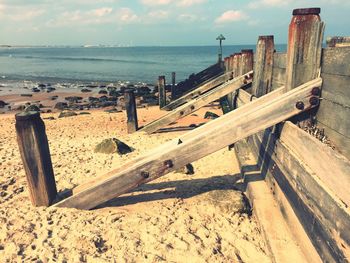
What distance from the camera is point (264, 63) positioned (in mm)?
5711

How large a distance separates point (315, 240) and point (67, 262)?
8.11ft

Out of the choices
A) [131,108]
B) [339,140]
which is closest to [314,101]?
[339,140]

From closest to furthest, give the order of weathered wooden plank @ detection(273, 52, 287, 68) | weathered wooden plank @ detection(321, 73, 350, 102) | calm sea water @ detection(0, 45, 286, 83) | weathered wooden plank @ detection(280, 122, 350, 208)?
weathered wooden plank @ detection(280, 122, 350, 208), weathered wooden plank @ detection(321, 73, 350, 102), weathered wooden plank @ detection(273, 52, 287, 68), calm sea water @ detection(0, 45, 286, 83)

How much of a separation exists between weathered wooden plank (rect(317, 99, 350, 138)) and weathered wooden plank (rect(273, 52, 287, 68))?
4.86ft

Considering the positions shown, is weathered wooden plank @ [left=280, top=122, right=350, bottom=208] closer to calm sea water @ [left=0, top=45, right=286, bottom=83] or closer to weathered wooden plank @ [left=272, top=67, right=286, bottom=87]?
weathered wooden plank @ [left=272, top=67, right=286, bottom=87]

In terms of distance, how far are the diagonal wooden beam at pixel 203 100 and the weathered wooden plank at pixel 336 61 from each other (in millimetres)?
4494

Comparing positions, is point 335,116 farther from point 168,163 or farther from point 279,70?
point 279,70

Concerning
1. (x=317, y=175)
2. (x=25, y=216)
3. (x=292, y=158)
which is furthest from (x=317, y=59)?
(x=25, y=216)

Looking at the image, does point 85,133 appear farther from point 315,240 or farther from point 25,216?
Result: point 315,240

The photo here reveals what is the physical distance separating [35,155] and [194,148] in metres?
1.99

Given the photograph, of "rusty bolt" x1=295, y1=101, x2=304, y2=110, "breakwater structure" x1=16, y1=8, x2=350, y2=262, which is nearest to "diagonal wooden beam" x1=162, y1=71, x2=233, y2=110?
"breakwater structure" x1=16, y1=8, x2=350, y2=262

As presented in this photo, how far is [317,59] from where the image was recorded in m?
3.40

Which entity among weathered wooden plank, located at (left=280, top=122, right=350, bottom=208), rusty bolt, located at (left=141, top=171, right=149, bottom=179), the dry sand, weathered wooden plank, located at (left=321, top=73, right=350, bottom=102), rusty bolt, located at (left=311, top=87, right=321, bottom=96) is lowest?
the dry sand

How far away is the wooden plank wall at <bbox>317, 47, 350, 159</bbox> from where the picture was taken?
8.91 ft
